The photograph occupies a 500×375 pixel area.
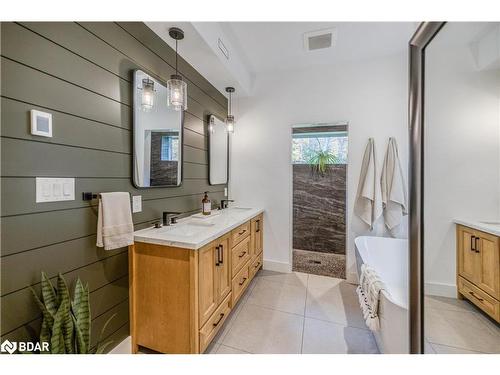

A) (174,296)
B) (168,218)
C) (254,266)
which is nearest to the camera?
(174,296)

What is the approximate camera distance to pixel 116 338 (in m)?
1.37

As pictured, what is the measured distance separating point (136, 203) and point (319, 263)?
239 cm

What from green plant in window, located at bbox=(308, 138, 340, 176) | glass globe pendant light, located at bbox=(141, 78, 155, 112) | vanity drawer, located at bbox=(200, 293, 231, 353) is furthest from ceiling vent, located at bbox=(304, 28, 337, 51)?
vanity drawer, located at bbox=(200, 293, 231, 353)

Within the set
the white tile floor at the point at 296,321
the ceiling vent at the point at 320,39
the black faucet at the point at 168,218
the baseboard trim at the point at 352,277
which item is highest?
the ceiling vent at the point at 320,39

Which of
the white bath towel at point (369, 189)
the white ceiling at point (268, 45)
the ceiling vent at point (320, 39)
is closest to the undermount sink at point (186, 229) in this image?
the white ceiling at point (268, 45)

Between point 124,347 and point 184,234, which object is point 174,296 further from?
point 124,347

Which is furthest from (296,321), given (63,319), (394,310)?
(63,319)

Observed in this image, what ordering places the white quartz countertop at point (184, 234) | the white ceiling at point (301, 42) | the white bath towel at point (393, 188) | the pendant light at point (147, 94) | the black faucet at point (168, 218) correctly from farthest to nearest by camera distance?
the white bath towel at point (393, 188), the white ceiling at point (301, 42), the black faucet at point (168, 218), the pendant light at point (147, 94), the white quartz countertop at point (184, 234)

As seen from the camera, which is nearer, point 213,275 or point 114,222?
point 114,222

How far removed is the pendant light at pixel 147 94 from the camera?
147cm

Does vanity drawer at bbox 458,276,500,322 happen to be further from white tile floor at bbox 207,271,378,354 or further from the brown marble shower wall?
the brown marble shower wall

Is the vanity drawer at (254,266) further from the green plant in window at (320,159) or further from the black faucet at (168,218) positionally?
the green plant in window at (320,159)

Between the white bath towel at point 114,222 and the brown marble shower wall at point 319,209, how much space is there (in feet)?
6.90

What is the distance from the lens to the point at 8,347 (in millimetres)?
902
